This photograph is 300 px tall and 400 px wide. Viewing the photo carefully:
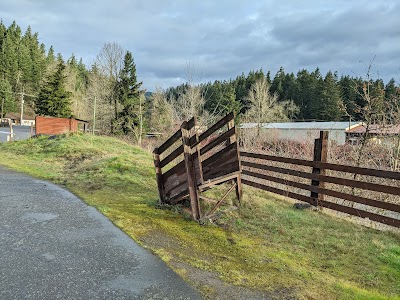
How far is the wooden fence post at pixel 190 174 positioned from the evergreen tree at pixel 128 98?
33.0 meters

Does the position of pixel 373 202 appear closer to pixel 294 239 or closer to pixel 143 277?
pixel 294 239

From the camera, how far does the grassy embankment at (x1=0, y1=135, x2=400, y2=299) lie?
333 cm

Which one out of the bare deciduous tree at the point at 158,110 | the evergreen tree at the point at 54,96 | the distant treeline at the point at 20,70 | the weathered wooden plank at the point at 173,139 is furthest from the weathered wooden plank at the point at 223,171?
the distant treeline at the point at 20,70

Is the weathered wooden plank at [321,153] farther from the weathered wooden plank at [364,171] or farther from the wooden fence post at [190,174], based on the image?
the wooden fence post at [190,174]

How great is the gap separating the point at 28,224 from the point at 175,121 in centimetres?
2807

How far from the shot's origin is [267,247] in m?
4.50

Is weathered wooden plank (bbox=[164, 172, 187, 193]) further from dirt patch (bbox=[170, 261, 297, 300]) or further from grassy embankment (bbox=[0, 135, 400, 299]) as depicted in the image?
dirt patch (bbox=[170, 261, 297, 300])

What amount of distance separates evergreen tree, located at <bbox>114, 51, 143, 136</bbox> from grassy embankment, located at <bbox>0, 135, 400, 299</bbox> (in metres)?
31.2

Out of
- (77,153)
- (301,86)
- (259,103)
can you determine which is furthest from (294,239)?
(301,86)

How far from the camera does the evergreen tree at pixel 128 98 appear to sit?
38.5 metres

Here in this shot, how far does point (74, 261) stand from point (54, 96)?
147ft

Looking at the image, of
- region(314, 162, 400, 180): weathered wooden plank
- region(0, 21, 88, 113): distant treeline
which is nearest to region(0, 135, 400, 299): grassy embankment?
region(314, 162, 400, 180): weathered wooden plank

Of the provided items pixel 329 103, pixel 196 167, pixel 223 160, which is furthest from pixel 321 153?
pixel 329 103

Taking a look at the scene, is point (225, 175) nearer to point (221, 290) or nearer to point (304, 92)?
point (221, 290)
